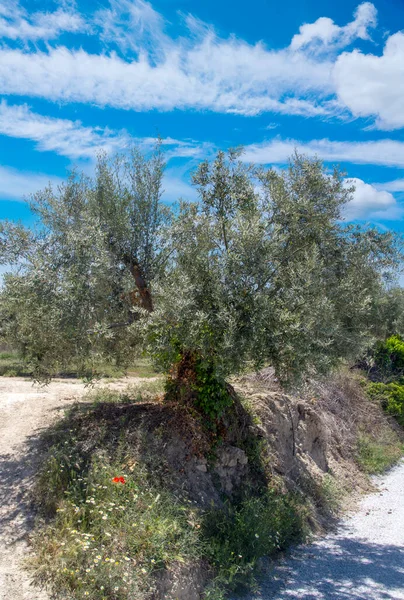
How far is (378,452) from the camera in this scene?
50.3 feet

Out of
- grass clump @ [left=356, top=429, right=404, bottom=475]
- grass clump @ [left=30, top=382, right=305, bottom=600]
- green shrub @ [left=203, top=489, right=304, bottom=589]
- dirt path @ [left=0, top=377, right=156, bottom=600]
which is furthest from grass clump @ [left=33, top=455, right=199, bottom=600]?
grass clump @ [left=356, top=429, right=404, bottom=475]

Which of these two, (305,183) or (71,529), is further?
(305,183)

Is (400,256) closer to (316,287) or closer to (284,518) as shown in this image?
(316,287)

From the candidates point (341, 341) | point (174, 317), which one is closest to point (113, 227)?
point (174, 317)

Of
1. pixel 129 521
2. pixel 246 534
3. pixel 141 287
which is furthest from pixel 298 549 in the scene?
pixel 141 287

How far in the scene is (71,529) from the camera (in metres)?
6.38

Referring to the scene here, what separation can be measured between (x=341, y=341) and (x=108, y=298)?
13.5 feet

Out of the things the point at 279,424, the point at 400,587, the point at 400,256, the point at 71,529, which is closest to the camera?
the point at 71,529

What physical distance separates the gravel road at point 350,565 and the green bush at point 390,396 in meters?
7.44

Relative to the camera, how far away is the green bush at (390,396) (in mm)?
18500

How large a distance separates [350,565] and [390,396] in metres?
11.6

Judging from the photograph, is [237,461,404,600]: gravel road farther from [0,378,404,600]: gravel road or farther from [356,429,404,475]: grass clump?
[356,429,404,475]: grass clump

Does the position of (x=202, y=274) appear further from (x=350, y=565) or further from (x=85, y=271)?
(x=350, y=565)

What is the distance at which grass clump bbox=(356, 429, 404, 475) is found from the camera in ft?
47.8
